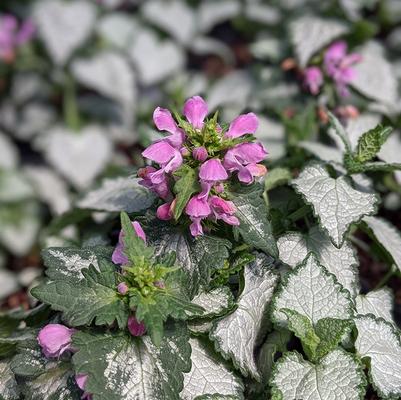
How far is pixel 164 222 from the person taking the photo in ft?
3.13

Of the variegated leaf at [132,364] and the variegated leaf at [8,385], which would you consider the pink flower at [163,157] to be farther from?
the variegated leaf at [8,385]

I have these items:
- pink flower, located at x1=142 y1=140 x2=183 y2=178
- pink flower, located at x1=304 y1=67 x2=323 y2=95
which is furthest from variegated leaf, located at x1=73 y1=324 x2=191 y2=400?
pink flower, located at x1=304 y1=67 x2=323 y2=95

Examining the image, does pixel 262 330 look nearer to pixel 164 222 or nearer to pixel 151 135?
pixel 164 222

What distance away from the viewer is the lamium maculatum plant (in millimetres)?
839

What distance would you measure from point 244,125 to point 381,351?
0.39 m

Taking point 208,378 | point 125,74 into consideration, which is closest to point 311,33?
point 125,74

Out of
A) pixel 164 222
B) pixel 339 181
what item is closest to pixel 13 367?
pixel 164 222

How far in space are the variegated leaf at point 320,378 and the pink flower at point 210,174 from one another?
0.84 feet

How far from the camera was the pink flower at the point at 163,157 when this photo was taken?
879mm

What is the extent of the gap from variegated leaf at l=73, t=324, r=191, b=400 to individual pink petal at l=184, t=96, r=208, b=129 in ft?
0.93

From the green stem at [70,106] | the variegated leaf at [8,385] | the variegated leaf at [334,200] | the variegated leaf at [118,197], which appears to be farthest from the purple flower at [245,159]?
the green stem at [70,106]

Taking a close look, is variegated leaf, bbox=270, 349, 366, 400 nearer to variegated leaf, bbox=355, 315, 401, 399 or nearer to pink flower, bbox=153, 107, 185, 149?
variegated leaf, bbox=355, 315, 401, 399

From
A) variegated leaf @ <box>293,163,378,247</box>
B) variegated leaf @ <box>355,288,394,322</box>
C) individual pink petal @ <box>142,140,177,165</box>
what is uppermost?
individual pink petal @ <box>142,140,177,165</box>

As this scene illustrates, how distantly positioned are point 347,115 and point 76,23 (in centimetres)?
117
